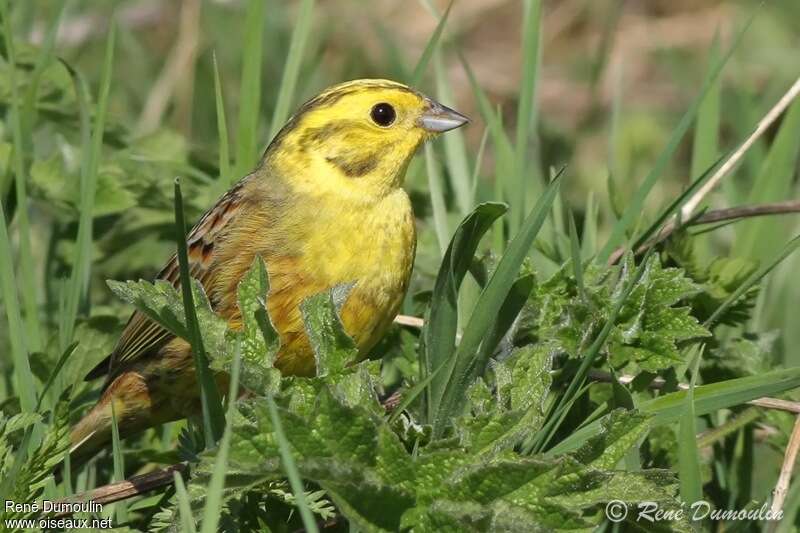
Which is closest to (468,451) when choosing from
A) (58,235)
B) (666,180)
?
(58,235)

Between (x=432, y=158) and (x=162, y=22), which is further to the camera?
(x=162, y=22)

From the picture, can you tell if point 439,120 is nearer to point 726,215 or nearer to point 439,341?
point 726,215

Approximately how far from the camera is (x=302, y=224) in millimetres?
3219

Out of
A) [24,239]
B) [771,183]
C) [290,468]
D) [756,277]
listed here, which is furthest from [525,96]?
[290,468]

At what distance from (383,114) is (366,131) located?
0.06 meters

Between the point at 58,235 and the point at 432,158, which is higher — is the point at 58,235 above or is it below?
below

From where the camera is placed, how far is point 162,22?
6.40 metres

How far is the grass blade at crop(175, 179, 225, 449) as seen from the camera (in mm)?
2309

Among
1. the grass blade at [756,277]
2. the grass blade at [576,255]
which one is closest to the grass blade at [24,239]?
the grass blade at [576,255]

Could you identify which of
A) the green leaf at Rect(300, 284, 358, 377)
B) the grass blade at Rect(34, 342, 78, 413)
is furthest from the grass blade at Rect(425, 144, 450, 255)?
the grass blade at Rect(34, 342, 78, 413)

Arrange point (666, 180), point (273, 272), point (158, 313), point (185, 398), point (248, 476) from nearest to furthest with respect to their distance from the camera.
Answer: point (248, 476)
point (158, 313)
point (273, 272)
point (185, 398)
point (666, 180)

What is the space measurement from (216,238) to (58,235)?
1.93ft

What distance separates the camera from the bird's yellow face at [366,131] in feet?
11.0

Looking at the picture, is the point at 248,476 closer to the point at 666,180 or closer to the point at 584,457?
the point at 584,457
